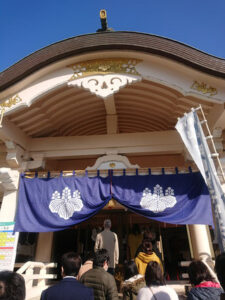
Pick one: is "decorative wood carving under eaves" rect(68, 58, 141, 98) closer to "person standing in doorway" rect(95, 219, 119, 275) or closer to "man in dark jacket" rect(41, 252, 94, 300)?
"person standing in doorway" rect(95, 219, 119, 275)

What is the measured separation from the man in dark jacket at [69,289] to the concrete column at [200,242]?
3.80 meters

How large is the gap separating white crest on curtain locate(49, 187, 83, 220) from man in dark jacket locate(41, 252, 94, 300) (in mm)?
2855

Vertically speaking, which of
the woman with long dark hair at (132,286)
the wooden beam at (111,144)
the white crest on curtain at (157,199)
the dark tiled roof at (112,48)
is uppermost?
the dark tiled roof at (112,48)

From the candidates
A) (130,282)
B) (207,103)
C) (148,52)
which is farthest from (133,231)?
(148,52)

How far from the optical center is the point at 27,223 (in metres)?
4.89

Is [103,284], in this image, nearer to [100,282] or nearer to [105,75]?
[100,282]

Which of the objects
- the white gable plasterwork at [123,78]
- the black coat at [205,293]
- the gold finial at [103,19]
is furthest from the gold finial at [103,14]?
the black coat at [205,293]

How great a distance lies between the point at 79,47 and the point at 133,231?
5.08m

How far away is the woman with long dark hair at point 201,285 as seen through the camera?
1.94 m

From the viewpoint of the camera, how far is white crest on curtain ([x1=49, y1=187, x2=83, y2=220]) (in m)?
4.86

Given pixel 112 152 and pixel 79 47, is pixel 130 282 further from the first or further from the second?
pixel 79 47

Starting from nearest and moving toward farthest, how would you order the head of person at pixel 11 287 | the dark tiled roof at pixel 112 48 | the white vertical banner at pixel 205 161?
the head of person at pixel 11 287 → the white vertical banner at pixel 205 161 → the dark tiled roof at pixel 112 48

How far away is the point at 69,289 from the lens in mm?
1846

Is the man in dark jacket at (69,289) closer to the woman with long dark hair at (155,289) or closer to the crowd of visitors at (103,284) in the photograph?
the crowd of visitors at (103,284)
